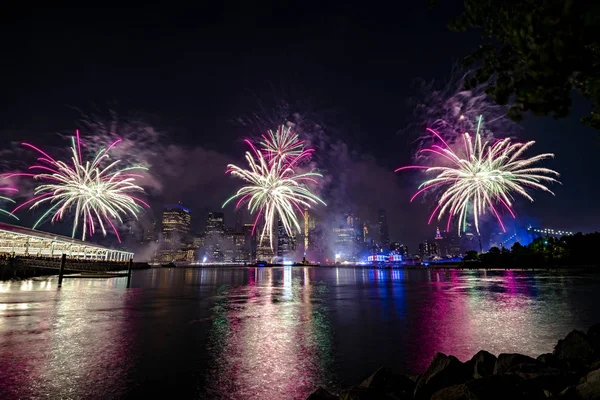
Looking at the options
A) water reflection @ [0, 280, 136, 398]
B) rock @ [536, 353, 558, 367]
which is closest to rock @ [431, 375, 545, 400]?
rock @ [536, 353, 558, 367]

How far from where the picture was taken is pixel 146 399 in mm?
7531

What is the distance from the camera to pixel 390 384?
679 centimetres

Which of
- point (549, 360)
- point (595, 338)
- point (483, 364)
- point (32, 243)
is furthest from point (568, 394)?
point (32, 243)

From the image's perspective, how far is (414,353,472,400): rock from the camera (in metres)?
6.65

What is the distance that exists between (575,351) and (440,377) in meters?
4.37

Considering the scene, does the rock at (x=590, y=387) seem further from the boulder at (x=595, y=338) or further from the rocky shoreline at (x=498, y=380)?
the boulder at (x=595, y=338)

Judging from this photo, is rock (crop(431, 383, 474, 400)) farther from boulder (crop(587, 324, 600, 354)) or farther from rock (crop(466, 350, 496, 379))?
boulder (crop(587, 324, 600, 354))

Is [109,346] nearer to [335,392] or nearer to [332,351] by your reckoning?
[332,351]

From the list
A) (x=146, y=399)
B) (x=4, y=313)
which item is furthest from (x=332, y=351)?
(x=4, y=313)

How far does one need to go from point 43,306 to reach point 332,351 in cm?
2223

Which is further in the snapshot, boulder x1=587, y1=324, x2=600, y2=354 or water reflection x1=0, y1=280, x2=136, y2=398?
boulder x1=587, y1=324, x2=600, y2=354

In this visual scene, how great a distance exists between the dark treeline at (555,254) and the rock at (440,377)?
121951 millimetres

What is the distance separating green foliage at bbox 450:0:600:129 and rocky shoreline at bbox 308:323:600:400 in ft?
15.5

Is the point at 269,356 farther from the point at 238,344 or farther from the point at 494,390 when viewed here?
the point at 494,390
